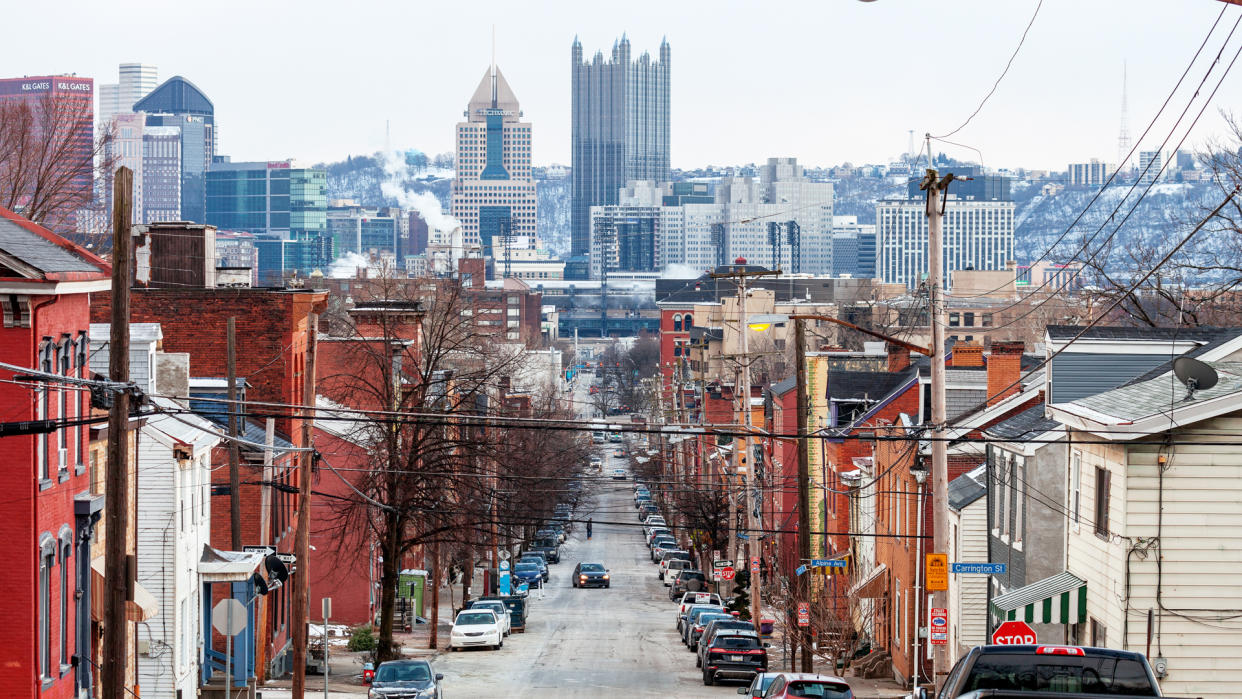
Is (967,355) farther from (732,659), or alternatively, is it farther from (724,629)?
(732,659)

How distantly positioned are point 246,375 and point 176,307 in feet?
9.36

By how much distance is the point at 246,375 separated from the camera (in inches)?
2087

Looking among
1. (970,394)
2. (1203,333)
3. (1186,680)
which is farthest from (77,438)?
(970,394)

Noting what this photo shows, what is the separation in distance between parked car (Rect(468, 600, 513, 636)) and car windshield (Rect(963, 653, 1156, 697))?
3866cm

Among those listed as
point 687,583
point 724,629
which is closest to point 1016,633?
point 724,629

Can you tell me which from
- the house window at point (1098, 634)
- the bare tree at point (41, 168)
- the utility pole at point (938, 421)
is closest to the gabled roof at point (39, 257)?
the utility pole at point (938, 421)

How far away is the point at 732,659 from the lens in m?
44.5

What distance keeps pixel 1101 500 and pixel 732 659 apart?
676 inches

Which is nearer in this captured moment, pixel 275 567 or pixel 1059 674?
pixel 1059 674

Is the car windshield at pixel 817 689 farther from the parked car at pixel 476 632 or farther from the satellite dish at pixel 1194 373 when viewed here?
the parked car at pixel 476 632

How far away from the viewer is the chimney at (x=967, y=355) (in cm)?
4997

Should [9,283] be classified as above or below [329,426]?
above

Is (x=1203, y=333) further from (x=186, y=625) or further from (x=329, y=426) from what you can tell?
(x=329, y=426)

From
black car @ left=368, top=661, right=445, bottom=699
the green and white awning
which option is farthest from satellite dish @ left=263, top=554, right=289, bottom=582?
the green and white awning
